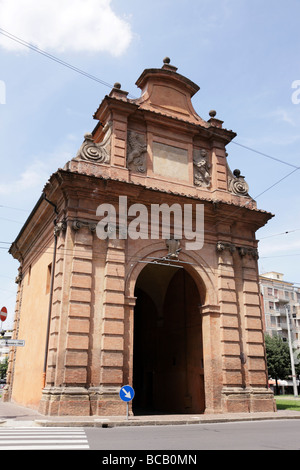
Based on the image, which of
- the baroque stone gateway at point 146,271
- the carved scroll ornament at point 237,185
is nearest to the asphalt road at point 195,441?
the baroque stone gateway at point 146,271

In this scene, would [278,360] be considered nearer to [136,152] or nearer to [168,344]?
[168,344]

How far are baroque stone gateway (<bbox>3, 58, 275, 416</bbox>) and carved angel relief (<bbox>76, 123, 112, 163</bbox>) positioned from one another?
0.05 metres

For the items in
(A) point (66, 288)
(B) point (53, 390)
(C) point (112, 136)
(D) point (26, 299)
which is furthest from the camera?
(D) point (26, 299)

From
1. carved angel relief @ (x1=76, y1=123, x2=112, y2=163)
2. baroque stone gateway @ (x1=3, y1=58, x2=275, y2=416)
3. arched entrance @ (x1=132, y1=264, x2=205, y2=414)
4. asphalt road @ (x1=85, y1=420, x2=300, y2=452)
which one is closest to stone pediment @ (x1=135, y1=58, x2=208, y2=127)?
baroque stone gateway @ (x1=3, y1=58, x2=275, y2=416)

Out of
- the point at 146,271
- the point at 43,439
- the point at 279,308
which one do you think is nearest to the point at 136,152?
the point at 146,271

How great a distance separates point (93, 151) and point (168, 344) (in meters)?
12.5

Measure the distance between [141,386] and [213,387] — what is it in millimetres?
10387

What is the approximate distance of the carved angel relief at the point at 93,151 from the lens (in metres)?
18.6

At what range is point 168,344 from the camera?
24984mm

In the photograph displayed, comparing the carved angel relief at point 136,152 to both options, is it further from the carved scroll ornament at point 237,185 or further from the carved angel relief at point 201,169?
the carved scroll ornament at point 237,185

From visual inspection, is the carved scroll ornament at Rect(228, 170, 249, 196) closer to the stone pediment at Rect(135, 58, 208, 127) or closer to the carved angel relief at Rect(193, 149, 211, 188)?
the carved angel relief at Rect(193, 149, 211, 188)
